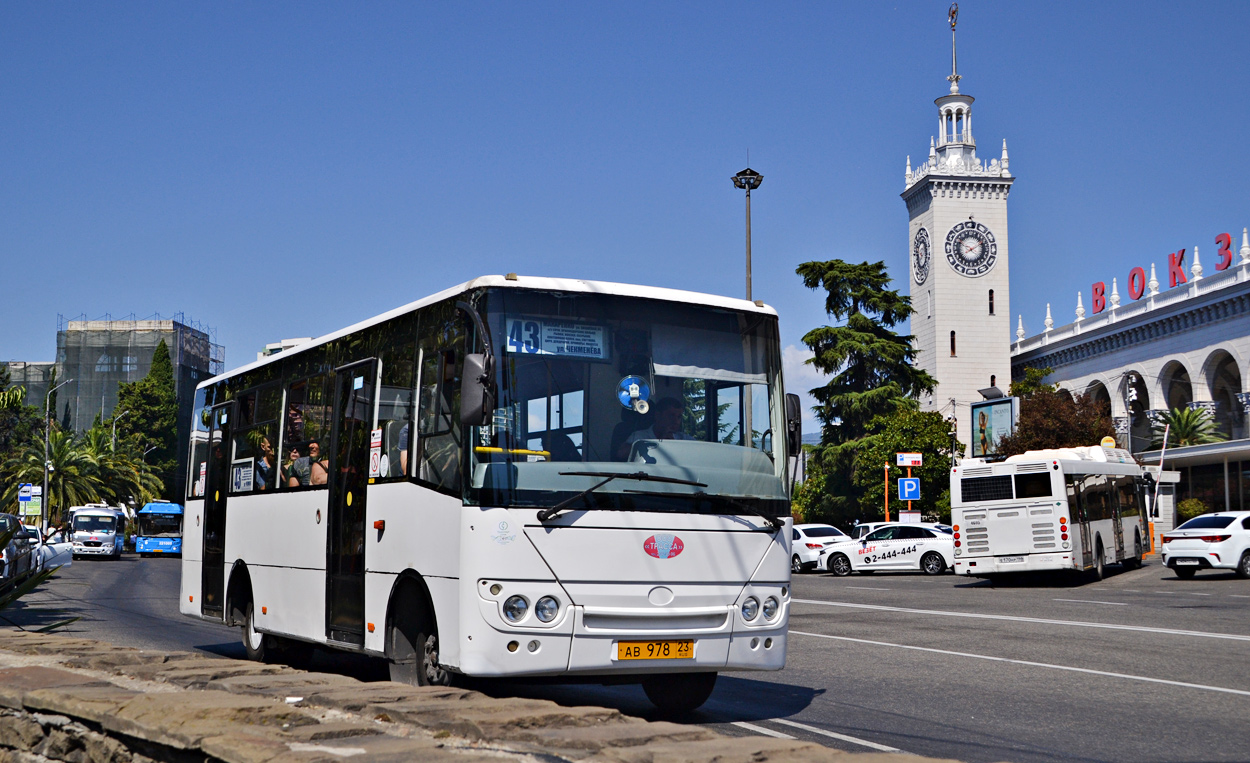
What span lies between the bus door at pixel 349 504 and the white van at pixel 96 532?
49985mm

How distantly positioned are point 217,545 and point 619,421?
6.77 metres

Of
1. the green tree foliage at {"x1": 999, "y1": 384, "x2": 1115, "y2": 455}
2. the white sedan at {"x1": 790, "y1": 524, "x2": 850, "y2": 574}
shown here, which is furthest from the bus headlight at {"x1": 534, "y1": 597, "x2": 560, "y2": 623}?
the green tree foliage at {"x1": 999, "y1": 384, "x2": 1115, "y2": 455}

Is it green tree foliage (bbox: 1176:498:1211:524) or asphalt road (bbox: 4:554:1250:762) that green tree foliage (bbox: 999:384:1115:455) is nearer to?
green tree foliage (bbox: 1176:498:1211:524)

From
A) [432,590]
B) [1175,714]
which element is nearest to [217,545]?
[432,590]

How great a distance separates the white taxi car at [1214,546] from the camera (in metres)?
30.4

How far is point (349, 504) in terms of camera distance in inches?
400

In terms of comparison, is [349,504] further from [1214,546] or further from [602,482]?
[1214,546]

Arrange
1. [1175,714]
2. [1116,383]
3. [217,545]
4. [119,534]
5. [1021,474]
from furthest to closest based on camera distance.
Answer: [1116,383]
[119,534]
[1021,474]
[217,545]
[1175,714]

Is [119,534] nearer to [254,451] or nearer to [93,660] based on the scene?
[254,451]

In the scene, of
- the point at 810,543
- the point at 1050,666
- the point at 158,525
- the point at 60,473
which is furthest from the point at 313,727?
the point at 60,473

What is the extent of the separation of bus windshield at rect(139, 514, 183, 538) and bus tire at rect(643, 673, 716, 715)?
6187cm

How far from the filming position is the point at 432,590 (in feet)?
28.2

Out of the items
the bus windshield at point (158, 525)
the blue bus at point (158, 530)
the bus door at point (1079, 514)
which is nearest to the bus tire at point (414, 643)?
the bus door at point (1079, 514)

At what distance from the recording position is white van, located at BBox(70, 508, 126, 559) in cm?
5650
